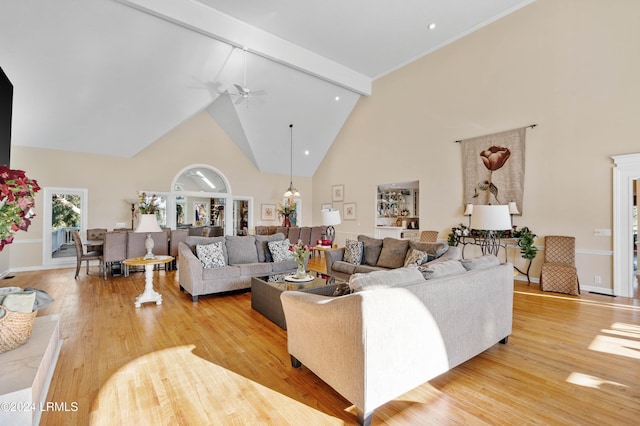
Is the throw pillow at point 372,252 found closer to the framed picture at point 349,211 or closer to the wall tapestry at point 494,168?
the wall tapestry at point 494,168

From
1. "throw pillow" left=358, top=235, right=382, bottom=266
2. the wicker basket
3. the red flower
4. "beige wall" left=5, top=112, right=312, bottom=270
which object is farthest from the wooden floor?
"beige wall" left=5, top=112, right=312, bottom=270

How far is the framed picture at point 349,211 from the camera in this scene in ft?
30.7

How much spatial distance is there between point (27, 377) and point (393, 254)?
418 cm

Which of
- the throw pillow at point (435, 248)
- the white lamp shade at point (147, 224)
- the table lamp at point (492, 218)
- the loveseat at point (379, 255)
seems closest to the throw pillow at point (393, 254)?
the loveseat at point (379, 255)

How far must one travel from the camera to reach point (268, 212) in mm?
10469

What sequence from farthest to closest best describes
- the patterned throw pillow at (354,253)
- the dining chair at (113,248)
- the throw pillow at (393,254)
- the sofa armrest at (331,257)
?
the dining chair at (113,248) < the sofa armrest at (331,257) < the patterned throw pillow at (354,253) < the throw pillow at (393,254)

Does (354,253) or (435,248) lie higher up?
(435,248)

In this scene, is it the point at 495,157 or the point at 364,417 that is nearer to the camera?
the point at 364,417

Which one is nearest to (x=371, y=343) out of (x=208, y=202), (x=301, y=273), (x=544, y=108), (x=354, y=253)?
(x=301, y=273)

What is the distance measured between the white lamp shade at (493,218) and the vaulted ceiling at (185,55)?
13.3ft

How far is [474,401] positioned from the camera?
78.2 inches

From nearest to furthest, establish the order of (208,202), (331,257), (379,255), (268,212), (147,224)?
(147,224), (379,255), (331,257), (208,202), (268,212)

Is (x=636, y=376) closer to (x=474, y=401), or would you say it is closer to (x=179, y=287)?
(x=474, y=401)

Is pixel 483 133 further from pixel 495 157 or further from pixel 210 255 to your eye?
pixel 210 255
